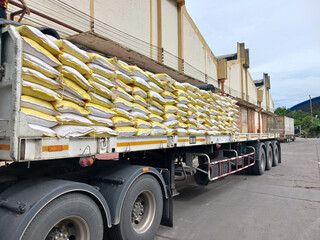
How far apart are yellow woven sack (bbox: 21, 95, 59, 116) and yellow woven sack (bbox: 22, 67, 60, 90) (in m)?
0.16

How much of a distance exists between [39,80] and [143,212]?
2.27m

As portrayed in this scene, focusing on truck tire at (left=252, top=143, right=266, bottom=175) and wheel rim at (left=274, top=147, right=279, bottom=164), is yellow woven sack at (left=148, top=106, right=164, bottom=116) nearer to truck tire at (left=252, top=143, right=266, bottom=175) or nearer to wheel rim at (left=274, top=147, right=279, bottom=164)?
truck tire at (left=252, top=143, right=266, bottom=175)

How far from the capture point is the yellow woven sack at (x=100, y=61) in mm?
2798

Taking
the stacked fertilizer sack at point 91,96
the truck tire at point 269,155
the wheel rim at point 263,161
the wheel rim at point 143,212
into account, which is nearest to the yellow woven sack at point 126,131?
the stacked fertilizer sack at point 91,96

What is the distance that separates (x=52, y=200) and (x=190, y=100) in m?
3.35

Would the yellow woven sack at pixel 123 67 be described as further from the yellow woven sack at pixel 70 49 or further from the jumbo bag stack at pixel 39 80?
the jumbo bag stack at pixel 39 80

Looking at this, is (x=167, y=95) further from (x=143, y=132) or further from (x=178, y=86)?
(x=143, y=132)

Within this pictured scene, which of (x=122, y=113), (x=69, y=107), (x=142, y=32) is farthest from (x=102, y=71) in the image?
(x=142, y=32)

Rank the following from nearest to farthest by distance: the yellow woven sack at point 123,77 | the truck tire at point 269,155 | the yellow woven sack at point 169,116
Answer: the yellow woven sack at point 123,77
the yellow woven sack at point 169,116
the truck tire at point 269,155

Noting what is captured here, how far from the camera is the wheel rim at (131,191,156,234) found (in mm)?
3223

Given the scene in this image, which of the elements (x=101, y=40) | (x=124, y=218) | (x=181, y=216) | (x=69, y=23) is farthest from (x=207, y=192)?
(x=69, y=23)

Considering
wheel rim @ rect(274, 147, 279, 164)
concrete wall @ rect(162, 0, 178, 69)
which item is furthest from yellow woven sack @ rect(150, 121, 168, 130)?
concrete wall @ rect(162, 0, 178, 69)

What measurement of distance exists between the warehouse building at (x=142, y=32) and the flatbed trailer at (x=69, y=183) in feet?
17.2

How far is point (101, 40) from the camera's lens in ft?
25.0
